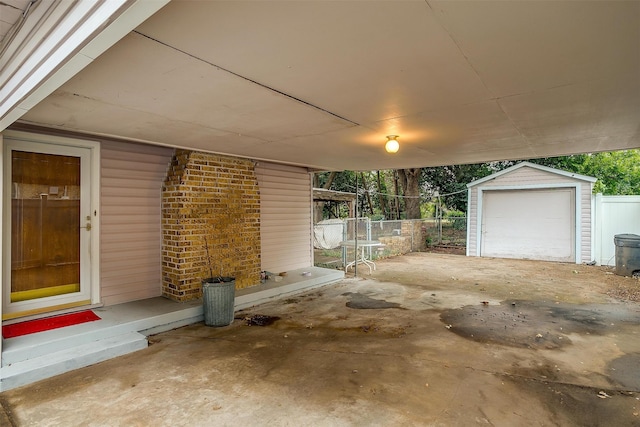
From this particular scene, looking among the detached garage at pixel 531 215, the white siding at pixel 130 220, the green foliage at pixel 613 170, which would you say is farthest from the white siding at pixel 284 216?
the green foliage at pixel 613 170

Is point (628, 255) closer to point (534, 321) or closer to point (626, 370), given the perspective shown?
point (534, 321)

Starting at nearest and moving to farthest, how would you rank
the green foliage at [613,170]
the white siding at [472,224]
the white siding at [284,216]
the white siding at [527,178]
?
the white siding at [284,216] < the white siding at [527,178] < the white siding at [472,224] < the green foliage at [613,170]

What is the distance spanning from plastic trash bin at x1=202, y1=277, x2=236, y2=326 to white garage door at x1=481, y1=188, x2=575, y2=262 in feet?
30.2

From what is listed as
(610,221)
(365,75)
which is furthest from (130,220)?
(610,221)

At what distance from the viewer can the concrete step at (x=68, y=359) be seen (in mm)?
3016

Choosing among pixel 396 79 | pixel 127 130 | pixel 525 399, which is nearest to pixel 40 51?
pixel 396 79

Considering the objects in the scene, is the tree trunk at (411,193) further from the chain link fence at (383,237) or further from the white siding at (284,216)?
the white siding at (284,216)

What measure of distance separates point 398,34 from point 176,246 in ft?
13.9

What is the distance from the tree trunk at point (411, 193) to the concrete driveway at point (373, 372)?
787 cm

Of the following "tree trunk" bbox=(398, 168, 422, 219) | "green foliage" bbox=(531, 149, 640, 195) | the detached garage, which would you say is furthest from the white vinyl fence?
"tree trunk" bbox=(398, 168, 422, 219)

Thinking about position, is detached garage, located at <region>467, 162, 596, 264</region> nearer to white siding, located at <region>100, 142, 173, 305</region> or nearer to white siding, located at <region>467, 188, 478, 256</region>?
white siding, located at <region>467, 188, 478, 256</region>

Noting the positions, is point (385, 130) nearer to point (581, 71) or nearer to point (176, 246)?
point (581, 71)

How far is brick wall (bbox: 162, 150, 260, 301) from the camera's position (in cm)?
492

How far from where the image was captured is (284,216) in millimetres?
7289
